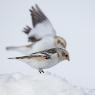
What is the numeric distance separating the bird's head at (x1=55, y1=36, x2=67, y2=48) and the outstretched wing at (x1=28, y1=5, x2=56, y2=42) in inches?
1.0

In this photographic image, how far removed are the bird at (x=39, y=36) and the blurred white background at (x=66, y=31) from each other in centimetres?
2

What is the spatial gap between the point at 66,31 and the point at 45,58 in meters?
0.18

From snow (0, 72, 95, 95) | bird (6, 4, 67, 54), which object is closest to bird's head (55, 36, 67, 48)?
bird (6, 4, 67, 54)

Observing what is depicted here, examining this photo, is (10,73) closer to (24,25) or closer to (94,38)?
(24,25)

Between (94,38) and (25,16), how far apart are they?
0.28 m

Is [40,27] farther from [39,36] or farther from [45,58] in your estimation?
[45,58]

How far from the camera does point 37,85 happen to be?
4.17ft

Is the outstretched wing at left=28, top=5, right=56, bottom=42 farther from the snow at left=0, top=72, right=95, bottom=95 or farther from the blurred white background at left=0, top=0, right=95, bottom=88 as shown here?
the snow at left=0, top=72, right=95, bottom=95

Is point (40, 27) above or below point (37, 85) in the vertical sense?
above

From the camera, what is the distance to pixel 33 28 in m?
1.34

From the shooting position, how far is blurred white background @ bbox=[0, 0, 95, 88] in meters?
1.34

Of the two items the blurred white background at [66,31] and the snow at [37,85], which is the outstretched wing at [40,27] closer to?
the blurred white background at [66,31]

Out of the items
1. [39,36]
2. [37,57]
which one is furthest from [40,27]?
[37,57]

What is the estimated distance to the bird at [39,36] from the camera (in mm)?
1297
